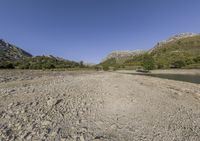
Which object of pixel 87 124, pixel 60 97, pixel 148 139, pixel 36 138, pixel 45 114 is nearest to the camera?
pixel 36 138

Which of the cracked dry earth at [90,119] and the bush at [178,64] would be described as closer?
the cracked dry earth at [90,119]

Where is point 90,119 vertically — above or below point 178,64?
below

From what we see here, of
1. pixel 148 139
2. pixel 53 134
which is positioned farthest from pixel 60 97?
pixel 148 139

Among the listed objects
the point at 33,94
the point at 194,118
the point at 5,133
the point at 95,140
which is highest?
the point at 33,94

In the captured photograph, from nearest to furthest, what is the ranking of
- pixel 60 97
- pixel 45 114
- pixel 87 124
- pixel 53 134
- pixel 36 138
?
pixel 36 138 → pixel 53 134 → pixel 87 124 → pixel 45 114 → pixel 60 97

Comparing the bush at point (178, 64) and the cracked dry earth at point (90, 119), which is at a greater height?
the bush at point (178, 64)

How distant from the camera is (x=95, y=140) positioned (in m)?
7.62

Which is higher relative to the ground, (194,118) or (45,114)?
(45,114)

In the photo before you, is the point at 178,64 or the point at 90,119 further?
the point at 178,64

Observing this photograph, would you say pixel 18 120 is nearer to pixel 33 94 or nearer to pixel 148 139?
pixel 33 94

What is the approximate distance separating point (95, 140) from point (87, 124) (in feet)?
5.63

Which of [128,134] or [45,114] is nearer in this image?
[128,134]

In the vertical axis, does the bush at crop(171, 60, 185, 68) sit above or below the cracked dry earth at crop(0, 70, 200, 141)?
above

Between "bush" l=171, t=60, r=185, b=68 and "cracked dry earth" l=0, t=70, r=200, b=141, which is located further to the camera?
"bush" l=171, t=60, r=185, b=68
